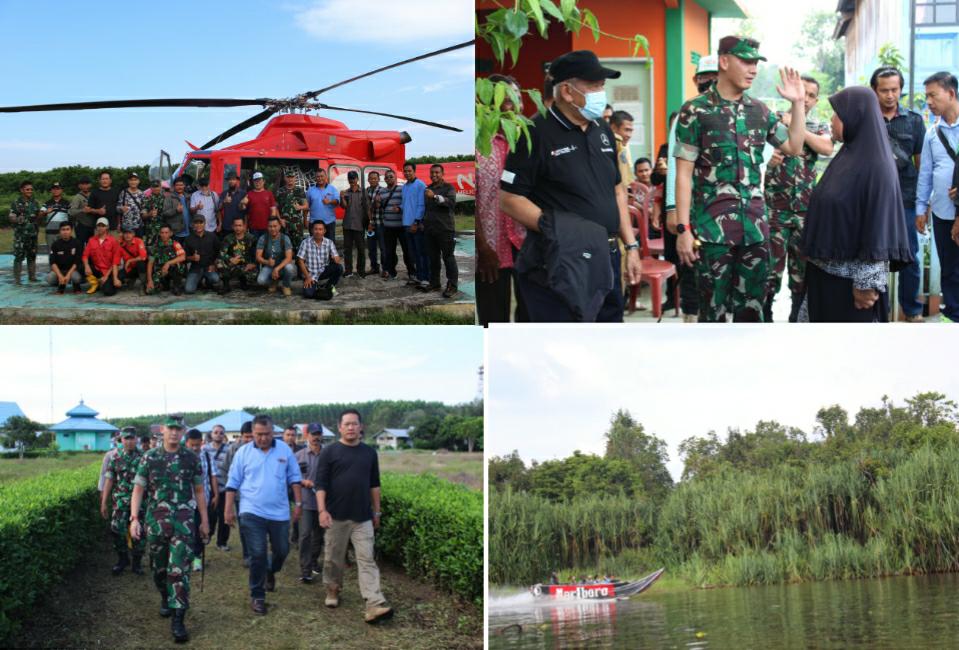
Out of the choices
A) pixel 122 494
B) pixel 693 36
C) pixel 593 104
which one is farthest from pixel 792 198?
pixel 122 494

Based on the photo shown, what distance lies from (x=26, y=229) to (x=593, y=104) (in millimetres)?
3804

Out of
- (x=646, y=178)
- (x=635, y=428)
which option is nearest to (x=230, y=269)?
(x=646, y=178)

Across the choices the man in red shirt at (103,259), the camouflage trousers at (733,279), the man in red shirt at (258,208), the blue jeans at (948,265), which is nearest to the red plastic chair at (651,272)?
the camouflage trousers at (733,279)

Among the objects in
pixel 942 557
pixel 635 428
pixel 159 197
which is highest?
pixel 159 197

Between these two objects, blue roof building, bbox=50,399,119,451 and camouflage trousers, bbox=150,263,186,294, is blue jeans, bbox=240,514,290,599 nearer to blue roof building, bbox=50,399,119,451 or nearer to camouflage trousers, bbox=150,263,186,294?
blue roof building, bbox=50,399,119,451

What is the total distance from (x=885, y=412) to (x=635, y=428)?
111cm

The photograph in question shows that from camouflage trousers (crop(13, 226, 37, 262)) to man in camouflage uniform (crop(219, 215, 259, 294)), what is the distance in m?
1.14

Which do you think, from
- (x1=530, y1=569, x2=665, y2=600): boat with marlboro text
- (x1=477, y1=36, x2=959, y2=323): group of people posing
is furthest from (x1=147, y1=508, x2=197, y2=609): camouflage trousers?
(x1=477, y1=36, x2=959, y2=323): group of people posing

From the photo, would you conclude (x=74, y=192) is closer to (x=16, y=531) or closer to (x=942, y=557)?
(x=16, y=531)

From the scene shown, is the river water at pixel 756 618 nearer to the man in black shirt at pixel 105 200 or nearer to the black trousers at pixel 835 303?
the black trousers at pixel 835 303

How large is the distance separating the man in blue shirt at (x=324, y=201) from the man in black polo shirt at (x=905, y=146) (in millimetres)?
3373

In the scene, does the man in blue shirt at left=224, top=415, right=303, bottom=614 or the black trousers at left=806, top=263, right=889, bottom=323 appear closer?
the black trousers at left=806, top=263, right=889, bottom=323

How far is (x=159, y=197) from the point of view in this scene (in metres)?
6.97

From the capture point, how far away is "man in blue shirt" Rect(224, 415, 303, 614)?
5.20 metres
